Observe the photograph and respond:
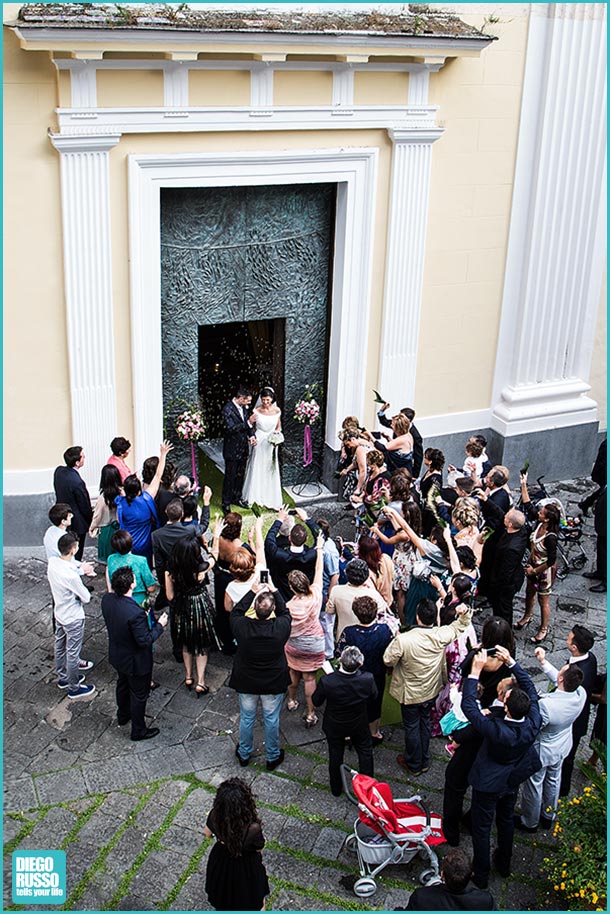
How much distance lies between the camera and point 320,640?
332 inches

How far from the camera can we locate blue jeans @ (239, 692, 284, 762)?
7.98 m

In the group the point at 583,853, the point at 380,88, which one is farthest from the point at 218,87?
the point at 583,853

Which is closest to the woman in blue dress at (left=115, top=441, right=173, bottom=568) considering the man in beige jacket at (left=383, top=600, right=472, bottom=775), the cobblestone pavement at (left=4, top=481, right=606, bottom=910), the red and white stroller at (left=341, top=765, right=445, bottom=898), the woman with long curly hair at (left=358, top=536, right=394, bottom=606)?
the cobblestone pavement at (left=4, top=481, right=606, bottom=910)

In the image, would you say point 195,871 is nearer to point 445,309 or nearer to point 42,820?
point 42,820

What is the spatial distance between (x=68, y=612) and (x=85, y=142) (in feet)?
14.0

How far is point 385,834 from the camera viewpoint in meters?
7.24

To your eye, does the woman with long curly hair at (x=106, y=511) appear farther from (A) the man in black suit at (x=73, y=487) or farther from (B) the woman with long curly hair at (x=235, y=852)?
(B) the woman with long curly hair at (x=235, y=852)

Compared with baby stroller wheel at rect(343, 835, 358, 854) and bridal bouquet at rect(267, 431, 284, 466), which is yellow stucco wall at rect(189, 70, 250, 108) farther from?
baby stroller wheel at rect(343, 835, 358, 854)

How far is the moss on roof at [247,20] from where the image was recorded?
9141mm

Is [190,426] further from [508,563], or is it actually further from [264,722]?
[264,722]

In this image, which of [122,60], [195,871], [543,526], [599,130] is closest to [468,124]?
[599,130]

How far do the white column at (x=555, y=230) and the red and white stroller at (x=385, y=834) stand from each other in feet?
21.3

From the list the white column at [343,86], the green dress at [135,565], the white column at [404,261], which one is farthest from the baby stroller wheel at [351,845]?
the white column at [343,86]

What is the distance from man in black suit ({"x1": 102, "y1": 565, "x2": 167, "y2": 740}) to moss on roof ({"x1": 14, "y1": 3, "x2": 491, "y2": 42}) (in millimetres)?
4718
